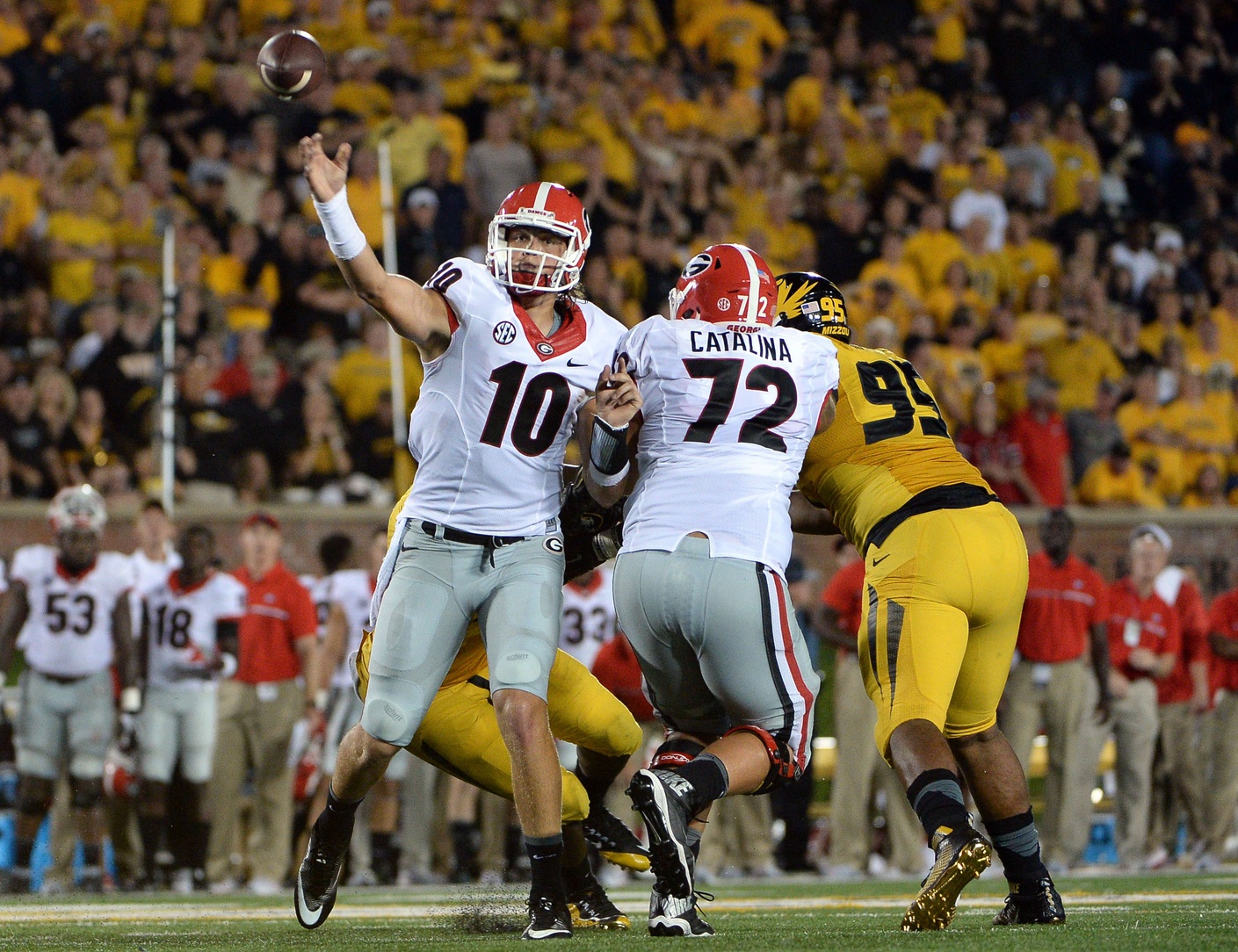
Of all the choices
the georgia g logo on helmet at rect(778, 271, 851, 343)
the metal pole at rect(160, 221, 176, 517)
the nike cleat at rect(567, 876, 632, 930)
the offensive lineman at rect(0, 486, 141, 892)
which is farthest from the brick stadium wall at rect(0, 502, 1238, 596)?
the nike cleat at rect(567, 876, 632, 930)

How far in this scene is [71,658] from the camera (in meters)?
9.84

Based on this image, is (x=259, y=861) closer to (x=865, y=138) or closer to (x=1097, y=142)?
(x=865, y=138)

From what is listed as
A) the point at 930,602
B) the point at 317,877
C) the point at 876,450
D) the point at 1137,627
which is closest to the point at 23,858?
the point at 317,877

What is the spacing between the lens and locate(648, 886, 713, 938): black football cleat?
4.81 m

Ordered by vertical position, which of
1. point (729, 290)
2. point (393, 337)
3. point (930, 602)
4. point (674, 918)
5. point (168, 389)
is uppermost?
point (393, 337)

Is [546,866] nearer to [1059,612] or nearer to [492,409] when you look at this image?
[492,409]

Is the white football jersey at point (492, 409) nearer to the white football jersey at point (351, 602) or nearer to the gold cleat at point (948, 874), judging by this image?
the gold cleat at point (948, 874)

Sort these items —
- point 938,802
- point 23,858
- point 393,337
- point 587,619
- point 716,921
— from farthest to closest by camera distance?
point 393,337
point 587,619
point 23,858
point 716,921
point 938,802

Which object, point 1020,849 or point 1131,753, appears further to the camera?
point 1131,753

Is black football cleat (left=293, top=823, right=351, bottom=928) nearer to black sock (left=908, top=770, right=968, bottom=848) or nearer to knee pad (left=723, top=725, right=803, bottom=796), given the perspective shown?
knee pad (left=723, top=725, right=803, bottom=796)

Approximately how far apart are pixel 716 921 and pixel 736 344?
1969 mm

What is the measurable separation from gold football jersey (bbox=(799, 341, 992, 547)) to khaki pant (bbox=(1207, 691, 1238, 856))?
619cm

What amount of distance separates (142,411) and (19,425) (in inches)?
28.4

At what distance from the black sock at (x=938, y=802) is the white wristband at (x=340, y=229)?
211 centimetres
